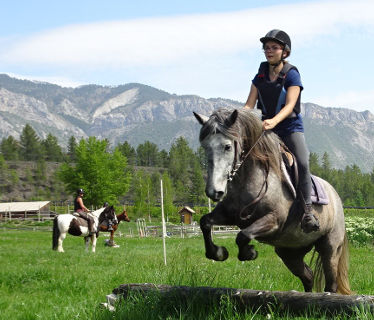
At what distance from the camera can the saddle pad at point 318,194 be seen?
230 inches

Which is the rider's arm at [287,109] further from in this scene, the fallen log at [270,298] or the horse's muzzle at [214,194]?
the fallen log at [270,298]

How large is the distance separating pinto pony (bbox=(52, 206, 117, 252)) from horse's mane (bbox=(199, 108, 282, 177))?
56.7 feet

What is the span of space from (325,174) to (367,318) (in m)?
153

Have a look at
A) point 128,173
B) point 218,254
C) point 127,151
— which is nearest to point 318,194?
point 218,254

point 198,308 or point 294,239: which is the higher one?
point 294,239

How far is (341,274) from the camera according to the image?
21.8 ft

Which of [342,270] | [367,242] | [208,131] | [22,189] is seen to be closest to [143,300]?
[208,131]

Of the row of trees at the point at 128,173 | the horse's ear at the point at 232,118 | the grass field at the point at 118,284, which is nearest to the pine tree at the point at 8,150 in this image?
the row of trees at the point at 128,173

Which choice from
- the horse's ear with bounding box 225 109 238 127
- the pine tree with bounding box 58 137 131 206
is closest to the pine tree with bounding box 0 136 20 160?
the pine tree with bounding box 58 137 131 206

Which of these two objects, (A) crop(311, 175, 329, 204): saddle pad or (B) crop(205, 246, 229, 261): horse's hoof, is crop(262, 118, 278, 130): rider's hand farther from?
(B) crop(205, 246, 229, 261): horse's hoof

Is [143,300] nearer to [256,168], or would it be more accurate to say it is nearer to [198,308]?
[198,308]

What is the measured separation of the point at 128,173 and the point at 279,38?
68.6 metres

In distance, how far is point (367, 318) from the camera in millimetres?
4426

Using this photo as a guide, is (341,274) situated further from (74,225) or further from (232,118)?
(74,225)
